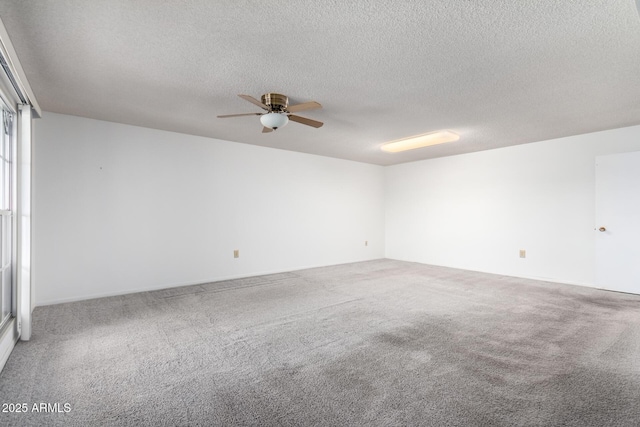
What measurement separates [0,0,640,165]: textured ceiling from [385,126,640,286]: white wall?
0.99 metres

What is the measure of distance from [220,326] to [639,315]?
433cm

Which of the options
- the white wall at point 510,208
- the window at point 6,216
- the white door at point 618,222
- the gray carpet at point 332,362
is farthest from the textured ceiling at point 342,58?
the gray carpet at point 332,362

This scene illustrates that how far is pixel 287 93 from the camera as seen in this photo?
9.23 ft

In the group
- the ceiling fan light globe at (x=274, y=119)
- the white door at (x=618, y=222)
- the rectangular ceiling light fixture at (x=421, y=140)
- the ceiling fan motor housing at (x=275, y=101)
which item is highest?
the rectangular ceiling light fixture at (x=421, y=140)

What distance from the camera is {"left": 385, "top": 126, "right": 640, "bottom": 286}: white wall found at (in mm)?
4312

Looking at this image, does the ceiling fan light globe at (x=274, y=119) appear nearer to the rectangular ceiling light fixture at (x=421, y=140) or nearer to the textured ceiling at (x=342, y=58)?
the textured ceiling at (x=342, y=58)

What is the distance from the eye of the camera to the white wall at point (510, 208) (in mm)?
4312

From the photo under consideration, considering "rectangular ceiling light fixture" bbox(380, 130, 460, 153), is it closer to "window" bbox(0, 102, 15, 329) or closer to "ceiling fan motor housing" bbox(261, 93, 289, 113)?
"ceiling fan motor housing" bbox(261, 93, 289, 113)

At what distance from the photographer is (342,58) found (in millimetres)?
2199

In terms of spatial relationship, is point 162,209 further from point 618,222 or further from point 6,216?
point 618,222

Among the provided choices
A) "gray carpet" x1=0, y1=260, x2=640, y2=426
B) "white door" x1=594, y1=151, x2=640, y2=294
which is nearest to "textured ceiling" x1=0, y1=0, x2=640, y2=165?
"white door" x1=594, y1=151, x2=640, y2=294

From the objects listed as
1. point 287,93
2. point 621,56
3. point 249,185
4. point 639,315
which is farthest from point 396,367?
point 249,185

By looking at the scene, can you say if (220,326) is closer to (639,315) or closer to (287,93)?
(287,93)

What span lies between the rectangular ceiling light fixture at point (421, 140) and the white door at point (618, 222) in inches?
81.7
